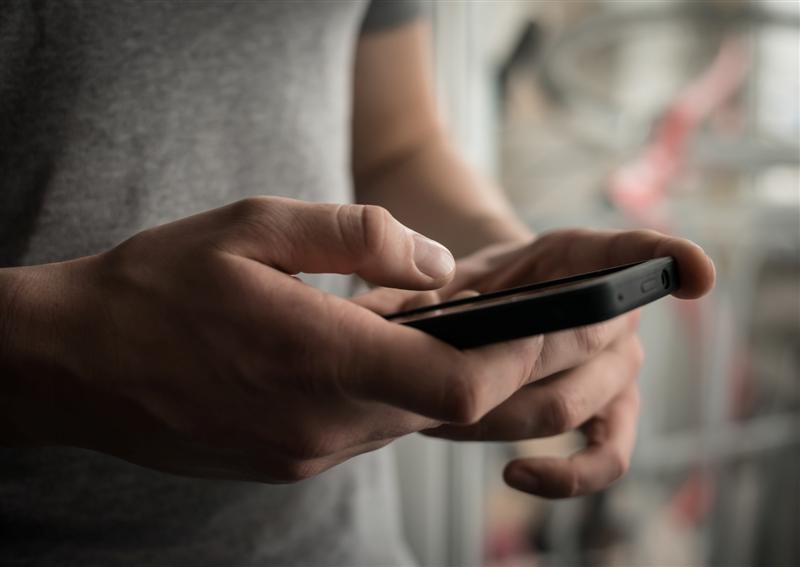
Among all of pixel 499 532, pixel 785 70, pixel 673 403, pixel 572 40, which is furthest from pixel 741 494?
pixel 572 40

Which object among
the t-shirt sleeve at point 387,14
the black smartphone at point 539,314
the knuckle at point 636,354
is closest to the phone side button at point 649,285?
the black smartphone at point 539,314

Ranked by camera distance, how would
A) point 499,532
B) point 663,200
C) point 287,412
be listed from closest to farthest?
point 287,412, point 663,200, point 499,532

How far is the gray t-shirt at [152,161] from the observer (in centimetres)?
36

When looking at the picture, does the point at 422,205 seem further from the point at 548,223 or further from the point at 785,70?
the point at 785,70

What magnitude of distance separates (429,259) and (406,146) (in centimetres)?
35

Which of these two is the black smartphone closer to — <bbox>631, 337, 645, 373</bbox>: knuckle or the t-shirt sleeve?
<bbox>631, 337, 645, 373</bbox>: knuckle

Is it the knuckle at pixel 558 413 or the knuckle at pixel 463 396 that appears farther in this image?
the knuckle at pixel 558 413

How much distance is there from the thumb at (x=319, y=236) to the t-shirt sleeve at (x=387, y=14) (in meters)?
0.34

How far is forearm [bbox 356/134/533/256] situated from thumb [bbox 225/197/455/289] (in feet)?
0.77

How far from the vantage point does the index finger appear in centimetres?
33

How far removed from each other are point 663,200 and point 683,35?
0.28 m

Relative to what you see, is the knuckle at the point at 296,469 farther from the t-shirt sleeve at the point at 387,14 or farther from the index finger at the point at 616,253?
the t-shirt sleeve at the point at 387,14

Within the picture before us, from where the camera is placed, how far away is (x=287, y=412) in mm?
259

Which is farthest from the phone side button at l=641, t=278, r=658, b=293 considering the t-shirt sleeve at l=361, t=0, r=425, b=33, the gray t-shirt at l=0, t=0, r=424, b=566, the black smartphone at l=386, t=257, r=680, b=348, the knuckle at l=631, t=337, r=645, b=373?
the t-shirt sleeve at l=361, t=0, r=425, b=33
